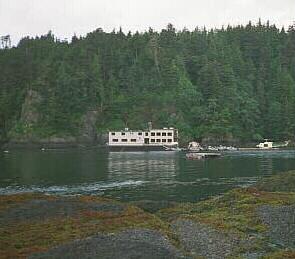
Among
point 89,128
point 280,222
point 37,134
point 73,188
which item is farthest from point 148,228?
point 89,128

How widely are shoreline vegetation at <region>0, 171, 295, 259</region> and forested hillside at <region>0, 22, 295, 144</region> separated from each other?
4935 inches

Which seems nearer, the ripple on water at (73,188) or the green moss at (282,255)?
the green moss at (282,255)

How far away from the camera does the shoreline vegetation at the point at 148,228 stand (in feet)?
93.2

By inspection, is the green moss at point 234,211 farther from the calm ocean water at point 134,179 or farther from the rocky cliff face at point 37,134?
the rocky cliff face at point 37,134

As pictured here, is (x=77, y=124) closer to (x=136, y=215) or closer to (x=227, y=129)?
(x=227, y=129)

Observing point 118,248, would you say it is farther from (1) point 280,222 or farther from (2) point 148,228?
(1) point 280,222

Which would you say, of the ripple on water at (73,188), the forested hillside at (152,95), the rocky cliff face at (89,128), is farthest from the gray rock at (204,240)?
the rocky cliff face at (89,128)

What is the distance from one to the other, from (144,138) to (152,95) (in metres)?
24.6

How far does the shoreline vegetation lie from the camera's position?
2842 centimetres

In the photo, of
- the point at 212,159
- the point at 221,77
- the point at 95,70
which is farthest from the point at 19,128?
the point at 212,159

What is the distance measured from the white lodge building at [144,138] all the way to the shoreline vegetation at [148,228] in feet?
379

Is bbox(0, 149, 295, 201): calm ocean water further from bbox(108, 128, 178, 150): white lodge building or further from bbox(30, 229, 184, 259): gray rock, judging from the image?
bbox(108, 128, 178, 150): white lodge building

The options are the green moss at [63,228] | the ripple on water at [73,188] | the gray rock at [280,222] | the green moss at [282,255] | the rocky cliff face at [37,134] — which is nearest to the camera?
the green moss at [282,255]

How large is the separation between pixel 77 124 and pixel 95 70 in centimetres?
2242
